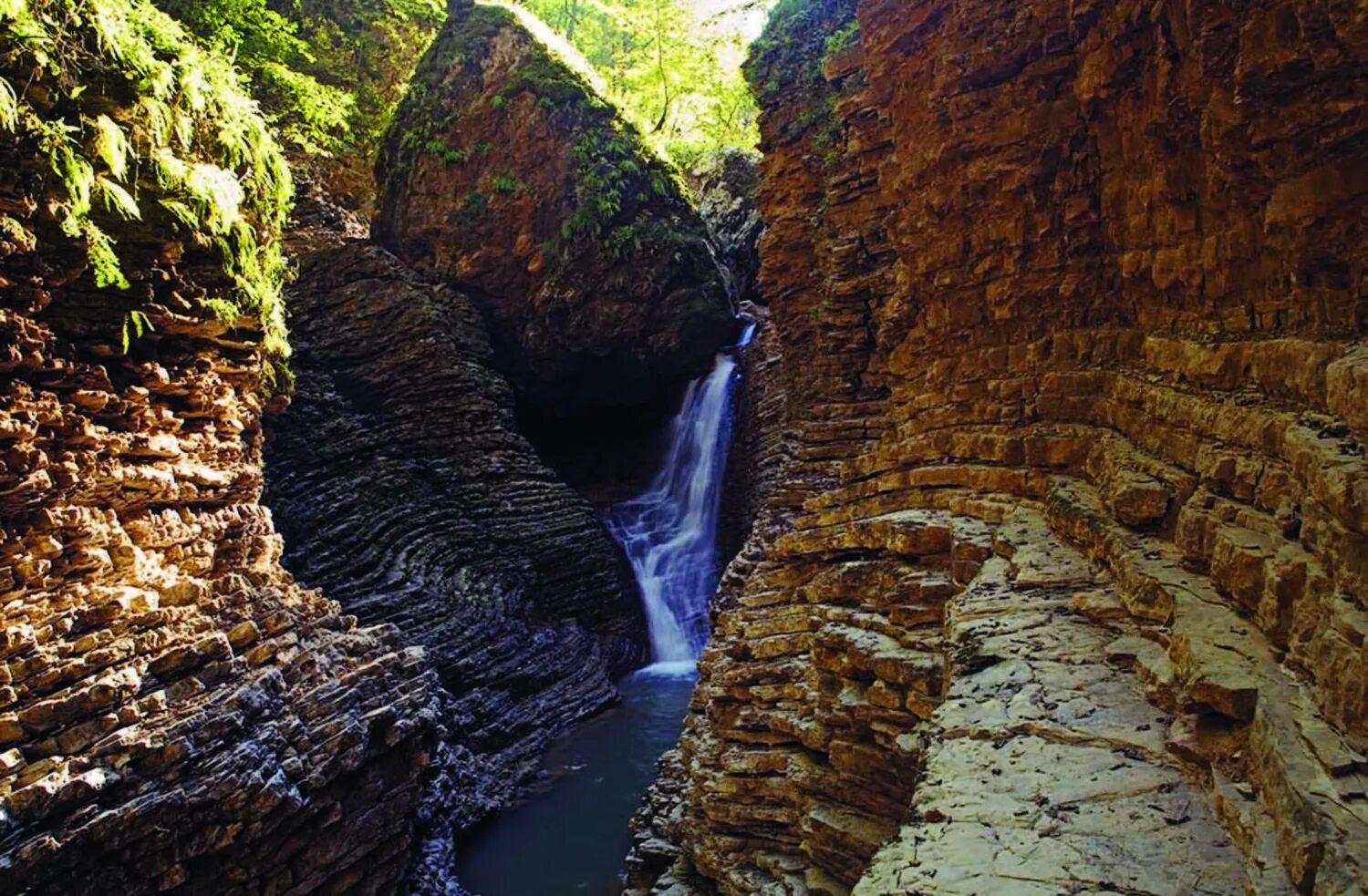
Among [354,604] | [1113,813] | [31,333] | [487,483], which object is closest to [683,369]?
[487,483]

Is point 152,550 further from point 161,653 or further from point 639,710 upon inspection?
point 639,710

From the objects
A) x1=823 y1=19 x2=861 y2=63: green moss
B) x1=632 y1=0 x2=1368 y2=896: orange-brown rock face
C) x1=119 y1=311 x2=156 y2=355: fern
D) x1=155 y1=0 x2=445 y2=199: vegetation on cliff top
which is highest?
x1=155 y1=0 x2=445 y2=199: vegetation on cliff top

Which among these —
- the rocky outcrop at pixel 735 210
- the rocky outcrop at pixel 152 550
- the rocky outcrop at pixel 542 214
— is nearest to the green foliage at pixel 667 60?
the rocky outcrop at pixel 735 210

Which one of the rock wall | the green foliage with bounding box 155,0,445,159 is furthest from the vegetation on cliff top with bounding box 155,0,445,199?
the rock wall

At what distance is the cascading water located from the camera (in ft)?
38.0

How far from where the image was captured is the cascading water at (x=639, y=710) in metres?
11.6

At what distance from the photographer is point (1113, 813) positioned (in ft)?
10.1

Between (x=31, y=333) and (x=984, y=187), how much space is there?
9.35m

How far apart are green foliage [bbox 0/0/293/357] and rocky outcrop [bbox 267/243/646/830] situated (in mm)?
5772

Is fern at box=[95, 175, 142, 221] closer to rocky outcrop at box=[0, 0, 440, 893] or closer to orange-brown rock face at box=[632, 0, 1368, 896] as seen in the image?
rocky outcrop at box=[0, 0, 440, 893]

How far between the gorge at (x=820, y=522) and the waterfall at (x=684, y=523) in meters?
1.62

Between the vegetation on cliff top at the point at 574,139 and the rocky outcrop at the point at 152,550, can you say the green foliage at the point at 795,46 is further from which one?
the rocky outcrop at the point at 152,550

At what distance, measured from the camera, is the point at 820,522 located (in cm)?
934

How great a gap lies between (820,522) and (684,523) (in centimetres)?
1389
